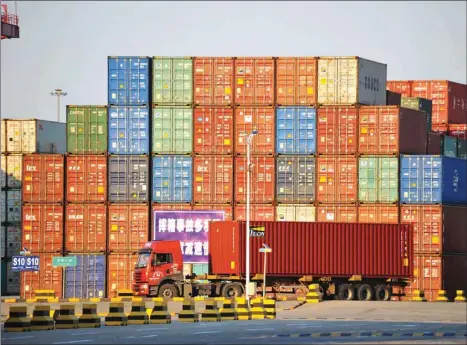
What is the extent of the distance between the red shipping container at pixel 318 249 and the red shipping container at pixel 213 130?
883cm

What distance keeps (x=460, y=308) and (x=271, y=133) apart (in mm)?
18409

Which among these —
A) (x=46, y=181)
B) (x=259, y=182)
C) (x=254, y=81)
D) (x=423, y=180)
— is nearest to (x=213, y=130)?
(x=254, y=81)

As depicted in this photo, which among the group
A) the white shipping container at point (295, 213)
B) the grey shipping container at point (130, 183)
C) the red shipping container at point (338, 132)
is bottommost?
the white shipping container at point (295, 213)

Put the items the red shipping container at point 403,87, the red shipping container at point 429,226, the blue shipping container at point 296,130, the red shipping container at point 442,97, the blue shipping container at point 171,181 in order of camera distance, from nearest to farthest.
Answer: the red shipping container at point 429,226, the blue shipping container at point 296,130, the blue shipping container at point 171,181, the red shipping container at point 442,97, the red shipping container at point 403,87

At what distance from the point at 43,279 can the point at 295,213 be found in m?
16.2

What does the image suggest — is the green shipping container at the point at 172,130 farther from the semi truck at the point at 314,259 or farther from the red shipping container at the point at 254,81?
the semi truck at the point at 314,259

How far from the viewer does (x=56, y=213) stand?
236 feet

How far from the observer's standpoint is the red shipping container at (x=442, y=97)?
8812 centimetres

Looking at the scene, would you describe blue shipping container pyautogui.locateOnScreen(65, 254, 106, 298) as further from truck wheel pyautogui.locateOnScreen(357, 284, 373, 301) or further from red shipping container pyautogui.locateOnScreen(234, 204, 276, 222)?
truck wheel pyautogui.locateOnScreen(357, 284, 373, 301)

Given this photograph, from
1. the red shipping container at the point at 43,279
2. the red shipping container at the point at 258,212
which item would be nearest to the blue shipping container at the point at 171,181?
the red shipping container at the point at 258,212

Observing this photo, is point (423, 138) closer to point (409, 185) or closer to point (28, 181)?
point (409, 185)

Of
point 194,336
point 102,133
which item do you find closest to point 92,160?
point 102,133

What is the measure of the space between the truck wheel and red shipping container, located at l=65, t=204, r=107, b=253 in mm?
16847

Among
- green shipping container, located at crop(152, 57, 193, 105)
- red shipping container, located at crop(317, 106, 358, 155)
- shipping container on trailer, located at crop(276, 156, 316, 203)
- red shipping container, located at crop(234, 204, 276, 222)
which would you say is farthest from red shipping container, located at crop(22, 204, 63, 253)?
red shipping container, located at crop(317, 106, 358, 155)
